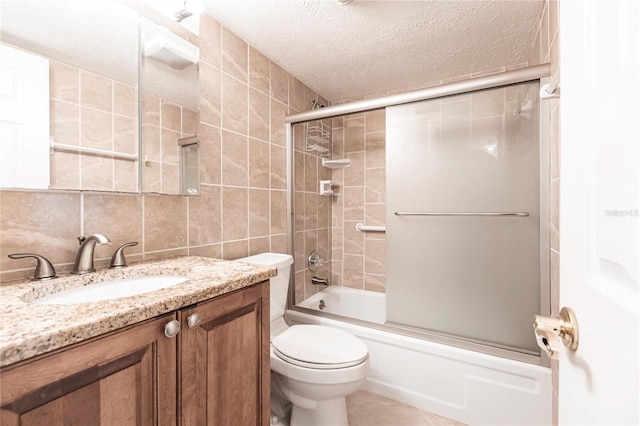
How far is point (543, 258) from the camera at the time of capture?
1362 millimetres

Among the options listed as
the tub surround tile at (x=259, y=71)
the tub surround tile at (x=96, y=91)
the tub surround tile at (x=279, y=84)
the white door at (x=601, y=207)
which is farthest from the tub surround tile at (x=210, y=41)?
the white door at (x=601, y=207)

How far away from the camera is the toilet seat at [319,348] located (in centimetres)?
128

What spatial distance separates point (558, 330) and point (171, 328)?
813 millimetres

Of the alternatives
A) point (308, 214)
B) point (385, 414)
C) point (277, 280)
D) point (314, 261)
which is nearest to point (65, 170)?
point (277, 280)

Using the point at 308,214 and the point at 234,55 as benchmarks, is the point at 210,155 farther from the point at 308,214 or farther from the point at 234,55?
the point at 308,214

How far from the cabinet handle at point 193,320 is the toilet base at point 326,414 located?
0.92 metres

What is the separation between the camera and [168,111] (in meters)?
1.27

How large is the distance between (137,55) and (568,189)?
1488 mm

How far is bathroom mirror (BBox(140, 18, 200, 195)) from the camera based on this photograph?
1.19 metres

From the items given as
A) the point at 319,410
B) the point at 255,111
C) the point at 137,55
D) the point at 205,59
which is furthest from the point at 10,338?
the point at 255,111

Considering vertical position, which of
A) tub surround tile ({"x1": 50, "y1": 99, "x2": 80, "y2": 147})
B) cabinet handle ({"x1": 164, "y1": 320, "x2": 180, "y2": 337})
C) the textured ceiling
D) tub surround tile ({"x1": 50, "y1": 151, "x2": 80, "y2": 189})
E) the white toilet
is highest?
the textured ceiling

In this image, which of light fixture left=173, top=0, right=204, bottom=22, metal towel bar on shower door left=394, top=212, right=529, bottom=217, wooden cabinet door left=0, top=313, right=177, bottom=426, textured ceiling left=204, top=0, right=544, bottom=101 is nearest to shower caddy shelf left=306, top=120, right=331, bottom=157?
textured ceiling left=204, top=0, right=544, bottom=101

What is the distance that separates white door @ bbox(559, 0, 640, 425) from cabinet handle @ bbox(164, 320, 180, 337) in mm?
809

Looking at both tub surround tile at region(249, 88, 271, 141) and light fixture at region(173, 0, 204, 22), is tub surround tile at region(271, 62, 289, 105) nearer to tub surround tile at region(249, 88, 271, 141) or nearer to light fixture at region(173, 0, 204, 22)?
tub surround tile at region(249, 88, 271, 141)
